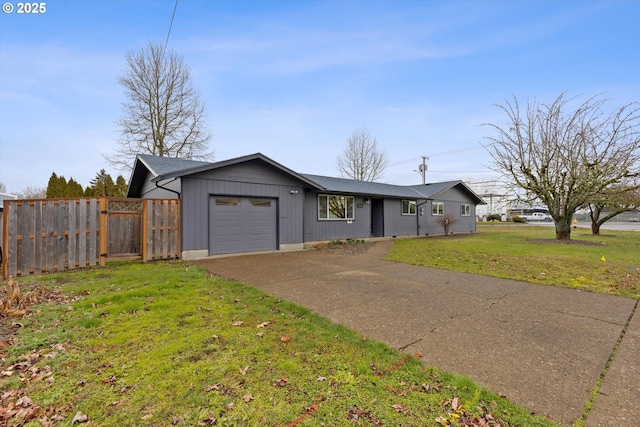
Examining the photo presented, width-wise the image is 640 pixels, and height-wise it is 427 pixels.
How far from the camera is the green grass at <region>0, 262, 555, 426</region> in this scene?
6.68ft

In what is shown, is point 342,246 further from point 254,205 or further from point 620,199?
point 620,199

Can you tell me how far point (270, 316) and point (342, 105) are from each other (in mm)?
14798

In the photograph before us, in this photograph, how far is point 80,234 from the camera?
7469 millimetres

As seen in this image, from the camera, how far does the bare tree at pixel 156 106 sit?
62.6ft

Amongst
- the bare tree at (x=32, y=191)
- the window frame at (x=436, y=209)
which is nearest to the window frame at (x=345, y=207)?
the window frame at (x=436, y=209)

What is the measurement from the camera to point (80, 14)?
7.88 m

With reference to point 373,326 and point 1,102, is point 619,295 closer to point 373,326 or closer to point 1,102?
point 373,326

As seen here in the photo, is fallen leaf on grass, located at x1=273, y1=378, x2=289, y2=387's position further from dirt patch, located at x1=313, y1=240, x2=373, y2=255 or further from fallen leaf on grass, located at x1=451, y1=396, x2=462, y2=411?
dirt patch, located at x1=313, y1=240, x2=373, y2=255

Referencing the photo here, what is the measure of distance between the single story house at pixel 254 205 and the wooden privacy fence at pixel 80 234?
661mm

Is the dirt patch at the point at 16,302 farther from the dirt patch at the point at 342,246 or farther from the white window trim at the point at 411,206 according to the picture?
the white window trim at the point at 411,206

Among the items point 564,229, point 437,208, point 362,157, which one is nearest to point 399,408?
point 564,229

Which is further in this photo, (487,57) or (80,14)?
(487,57)

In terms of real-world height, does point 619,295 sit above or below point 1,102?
below

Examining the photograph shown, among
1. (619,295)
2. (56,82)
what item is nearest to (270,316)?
(619,295)
